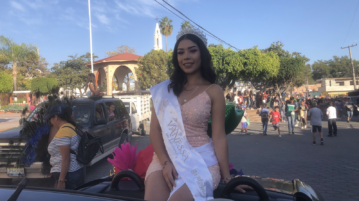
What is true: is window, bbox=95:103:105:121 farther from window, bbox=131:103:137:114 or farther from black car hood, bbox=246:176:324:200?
black car hood, bbox=246:176:324:200

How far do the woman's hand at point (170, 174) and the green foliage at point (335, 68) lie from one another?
8141 cm

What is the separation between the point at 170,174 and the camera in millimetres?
1688

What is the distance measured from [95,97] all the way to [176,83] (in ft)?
19.9

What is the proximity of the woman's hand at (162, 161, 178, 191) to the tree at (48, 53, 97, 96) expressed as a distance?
43.1 meters

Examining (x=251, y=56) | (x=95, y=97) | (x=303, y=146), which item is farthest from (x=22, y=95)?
(x=303, y=146)

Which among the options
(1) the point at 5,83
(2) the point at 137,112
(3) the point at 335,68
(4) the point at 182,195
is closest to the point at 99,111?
(2) the point at 137,112

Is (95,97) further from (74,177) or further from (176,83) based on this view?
(176,83)

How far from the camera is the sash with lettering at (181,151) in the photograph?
1.64m

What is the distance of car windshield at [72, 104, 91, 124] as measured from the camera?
22.0ft

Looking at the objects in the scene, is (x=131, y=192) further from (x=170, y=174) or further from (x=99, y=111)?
(x=99, y=111)

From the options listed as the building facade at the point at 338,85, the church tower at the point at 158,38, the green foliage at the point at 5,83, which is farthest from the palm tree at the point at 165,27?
the building facade at the point at 338,85

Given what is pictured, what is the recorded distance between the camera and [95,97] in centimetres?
768

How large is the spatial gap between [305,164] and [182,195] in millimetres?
6637

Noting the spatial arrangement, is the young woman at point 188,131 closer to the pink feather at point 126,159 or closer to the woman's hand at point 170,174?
the woman's hand at point 170,174
